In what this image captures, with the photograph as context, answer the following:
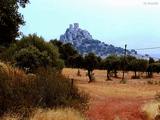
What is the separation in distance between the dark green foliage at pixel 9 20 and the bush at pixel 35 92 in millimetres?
1783

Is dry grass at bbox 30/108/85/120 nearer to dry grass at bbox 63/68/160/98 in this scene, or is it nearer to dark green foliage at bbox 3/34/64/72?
dry grass at bbox 63/68/160/98

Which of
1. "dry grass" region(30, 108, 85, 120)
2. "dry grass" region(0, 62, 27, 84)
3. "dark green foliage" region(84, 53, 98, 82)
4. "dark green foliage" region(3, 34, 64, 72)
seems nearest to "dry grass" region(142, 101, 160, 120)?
"dry grass" region(30, 108, 85, 120)

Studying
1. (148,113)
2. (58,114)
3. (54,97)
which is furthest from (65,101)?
(148,113)

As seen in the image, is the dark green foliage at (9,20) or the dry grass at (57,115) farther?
the dark green foliage at (9,20)

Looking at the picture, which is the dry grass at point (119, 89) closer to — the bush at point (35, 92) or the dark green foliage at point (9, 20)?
the dark green foliage at point (9, 20)

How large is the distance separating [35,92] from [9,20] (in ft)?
14.8

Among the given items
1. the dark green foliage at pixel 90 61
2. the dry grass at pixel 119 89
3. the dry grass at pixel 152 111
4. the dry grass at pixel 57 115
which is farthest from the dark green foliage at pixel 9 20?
the dark green foliage at pixel 90 61

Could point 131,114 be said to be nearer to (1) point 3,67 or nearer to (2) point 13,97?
(1) point 3,67

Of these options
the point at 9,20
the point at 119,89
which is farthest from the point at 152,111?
the point at 119,89

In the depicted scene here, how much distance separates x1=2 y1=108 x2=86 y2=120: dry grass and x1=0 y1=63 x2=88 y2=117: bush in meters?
0.33

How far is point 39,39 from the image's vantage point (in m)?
52.5

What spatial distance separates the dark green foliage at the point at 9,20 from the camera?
19.0m

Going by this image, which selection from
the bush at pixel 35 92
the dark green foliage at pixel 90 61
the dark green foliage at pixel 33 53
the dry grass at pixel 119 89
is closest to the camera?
the bush at pixel 35 92

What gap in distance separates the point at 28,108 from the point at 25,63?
2934 centimetres
